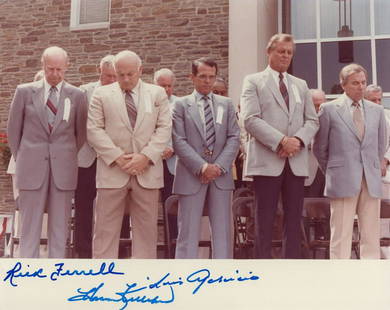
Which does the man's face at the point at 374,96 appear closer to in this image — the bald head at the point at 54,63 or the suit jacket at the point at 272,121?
the suit jacket at the point at 272,121

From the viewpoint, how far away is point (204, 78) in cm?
354

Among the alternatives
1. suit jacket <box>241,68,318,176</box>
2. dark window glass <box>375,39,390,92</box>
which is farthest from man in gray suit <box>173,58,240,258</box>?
dark window glass <box>375,39,390,92</box>

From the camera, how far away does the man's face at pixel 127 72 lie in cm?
327

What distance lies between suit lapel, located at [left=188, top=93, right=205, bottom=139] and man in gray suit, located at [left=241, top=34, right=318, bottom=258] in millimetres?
280

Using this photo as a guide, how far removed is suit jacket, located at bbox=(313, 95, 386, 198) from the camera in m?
3.40

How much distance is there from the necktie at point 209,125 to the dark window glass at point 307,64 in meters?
1.70

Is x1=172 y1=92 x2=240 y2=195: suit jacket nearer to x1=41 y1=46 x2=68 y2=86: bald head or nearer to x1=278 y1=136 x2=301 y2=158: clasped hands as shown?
x1=278 y1=136 x2=301 y2=158: clasped hands

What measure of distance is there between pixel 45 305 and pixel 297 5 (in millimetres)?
3135

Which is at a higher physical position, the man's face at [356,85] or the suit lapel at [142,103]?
the man's face at [356,85]

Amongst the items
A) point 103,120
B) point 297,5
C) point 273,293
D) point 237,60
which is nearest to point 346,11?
point 297,5

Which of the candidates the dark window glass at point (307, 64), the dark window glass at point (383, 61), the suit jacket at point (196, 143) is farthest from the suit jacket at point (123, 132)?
the dark window glass at point (307, 64)

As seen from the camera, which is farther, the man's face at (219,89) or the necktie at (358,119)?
the man's face at (219,89)

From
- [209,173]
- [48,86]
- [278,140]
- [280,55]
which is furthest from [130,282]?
[280,55]
